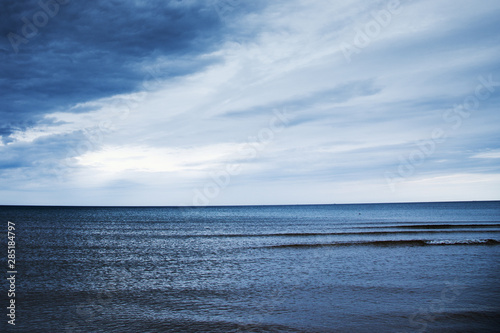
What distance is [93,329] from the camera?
40.7 ft

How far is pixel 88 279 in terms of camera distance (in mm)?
20828

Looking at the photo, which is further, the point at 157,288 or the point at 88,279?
the point at 88,279

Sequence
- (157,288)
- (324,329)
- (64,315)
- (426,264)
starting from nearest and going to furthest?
(324,329), (64,315), (157,288), (426,264)

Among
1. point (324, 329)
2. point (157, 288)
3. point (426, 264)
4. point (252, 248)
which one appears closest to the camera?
point (324, 329)

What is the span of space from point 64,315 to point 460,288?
60.4 ft

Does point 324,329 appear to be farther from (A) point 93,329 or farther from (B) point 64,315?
(B) point 64,315

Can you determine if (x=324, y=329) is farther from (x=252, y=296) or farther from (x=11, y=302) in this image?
(x=11, y=302)

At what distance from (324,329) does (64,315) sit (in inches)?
408

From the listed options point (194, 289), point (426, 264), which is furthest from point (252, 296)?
point (426, 264)

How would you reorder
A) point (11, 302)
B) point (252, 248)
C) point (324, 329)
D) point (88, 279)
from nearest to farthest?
point (324, 329)
point (11, 302)
point (88, 279)
point (252, 248)

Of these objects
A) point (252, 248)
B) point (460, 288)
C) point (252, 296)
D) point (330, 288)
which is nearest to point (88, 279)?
point (252, 296)

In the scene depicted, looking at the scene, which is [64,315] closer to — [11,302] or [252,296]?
[11,302]

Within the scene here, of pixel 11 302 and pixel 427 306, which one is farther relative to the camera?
pixel 11 302

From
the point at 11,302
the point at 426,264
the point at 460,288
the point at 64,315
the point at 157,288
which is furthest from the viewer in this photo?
the point at 426,264
